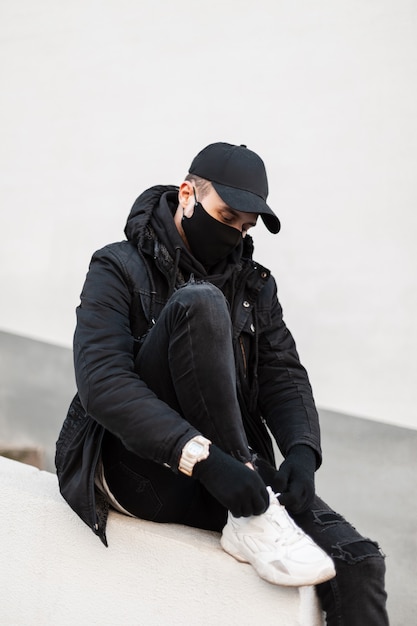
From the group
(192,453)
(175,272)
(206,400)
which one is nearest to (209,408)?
(206,400)

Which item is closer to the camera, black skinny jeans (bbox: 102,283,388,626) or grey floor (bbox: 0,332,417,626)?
black skinny jeans (bbox: 102,283,388,626)

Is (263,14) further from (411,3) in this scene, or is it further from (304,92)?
(411,3)

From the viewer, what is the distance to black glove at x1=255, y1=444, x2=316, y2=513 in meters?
1.68

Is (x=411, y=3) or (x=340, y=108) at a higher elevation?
(x=411, y=3)

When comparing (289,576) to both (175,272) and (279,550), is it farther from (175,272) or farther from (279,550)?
(175,272)

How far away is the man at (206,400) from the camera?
155cm

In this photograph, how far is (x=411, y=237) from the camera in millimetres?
2605

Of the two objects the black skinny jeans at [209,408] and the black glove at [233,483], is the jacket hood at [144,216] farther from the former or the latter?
the black glove at [233,483]

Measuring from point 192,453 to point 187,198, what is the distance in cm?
69

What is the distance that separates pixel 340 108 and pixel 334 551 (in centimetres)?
157

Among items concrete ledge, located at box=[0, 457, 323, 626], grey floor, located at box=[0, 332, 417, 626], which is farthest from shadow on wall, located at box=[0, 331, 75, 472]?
concrete ledge, located at box=[0, 457, 323, 626]

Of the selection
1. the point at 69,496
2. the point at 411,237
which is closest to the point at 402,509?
the point at 411,237

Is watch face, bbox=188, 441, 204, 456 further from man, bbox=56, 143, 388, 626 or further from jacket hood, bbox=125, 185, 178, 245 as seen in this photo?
jacket hood, bbox=125, 185, 178, 245

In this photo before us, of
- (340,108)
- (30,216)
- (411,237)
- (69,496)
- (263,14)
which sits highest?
(263,14)
